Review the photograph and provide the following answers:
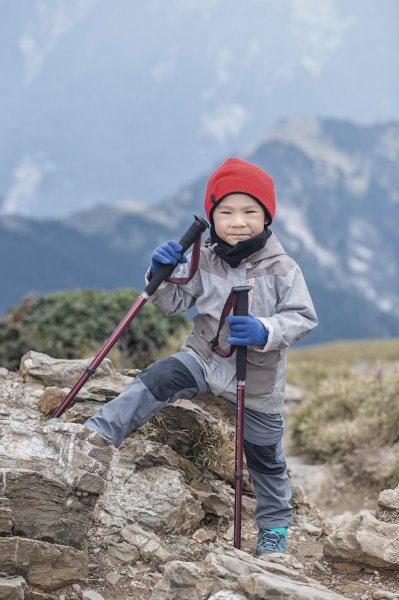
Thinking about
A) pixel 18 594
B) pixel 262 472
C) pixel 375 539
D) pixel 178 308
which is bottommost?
pixel 18 594

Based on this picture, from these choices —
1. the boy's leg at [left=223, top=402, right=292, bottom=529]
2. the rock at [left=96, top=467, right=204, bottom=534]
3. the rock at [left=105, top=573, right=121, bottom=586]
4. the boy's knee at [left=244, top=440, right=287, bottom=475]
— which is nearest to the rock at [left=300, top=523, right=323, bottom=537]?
the boy's leg at [left=223, top=402, right=292, bottom=529]

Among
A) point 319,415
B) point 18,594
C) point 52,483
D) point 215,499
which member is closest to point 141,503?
point 215,499

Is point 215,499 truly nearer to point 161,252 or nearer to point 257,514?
point 257,514

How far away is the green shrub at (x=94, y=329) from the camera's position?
604 inches

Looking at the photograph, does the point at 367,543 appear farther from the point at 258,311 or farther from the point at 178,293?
the point at 178,293

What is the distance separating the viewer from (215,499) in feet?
21.0

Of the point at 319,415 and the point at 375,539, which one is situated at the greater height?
the point at 319,415

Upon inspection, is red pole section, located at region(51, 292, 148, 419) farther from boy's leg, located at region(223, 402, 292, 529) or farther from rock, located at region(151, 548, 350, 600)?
rock, located at region(151, 548, 350, 600)

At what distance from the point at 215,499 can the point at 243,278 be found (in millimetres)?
2069

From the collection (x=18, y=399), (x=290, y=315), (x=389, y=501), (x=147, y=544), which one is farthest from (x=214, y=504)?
(x=18, y=399)

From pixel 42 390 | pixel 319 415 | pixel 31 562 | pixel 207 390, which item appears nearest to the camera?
pixel 31 562

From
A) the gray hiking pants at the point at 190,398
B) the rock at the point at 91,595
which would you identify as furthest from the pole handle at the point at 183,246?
the rock at the point at 91,595

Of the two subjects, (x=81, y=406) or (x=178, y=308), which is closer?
(x=178, y=308)

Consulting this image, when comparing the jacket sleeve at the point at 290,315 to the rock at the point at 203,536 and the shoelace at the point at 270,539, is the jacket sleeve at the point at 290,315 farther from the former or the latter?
the rock at the point at 203,536
